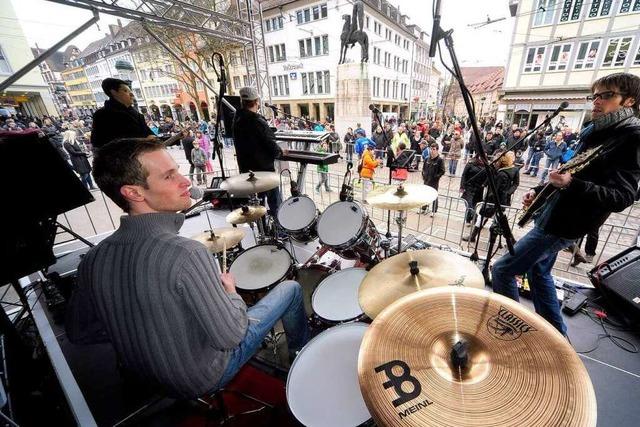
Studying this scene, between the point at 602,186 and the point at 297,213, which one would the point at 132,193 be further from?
the point at 602,186

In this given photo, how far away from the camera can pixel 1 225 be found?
6.71 feet

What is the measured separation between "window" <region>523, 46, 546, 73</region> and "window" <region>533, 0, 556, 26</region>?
1.48 meters

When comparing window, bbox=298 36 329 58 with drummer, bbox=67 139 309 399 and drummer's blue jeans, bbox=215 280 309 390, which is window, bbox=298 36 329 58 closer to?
drummer's blue jeans, bbox=215 280 309 390

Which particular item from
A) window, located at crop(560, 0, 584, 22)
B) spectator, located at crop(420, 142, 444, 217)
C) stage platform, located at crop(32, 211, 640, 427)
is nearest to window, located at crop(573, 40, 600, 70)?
window, located at crop(560, 0, 584, 22)

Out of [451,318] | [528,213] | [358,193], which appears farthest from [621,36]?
[451,318]

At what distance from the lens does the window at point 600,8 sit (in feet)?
51.2

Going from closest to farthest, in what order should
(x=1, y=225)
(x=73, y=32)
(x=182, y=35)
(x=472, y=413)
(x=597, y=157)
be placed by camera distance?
(x=472, y=413) < (x=597, y=157) < (x=1, y=225) < (x=73, y=32) < (x=182, y=35)

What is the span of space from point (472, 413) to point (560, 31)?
25314mm

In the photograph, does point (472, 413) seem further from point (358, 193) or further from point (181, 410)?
point (358, 193)

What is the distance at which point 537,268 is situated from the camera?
222 centimetres

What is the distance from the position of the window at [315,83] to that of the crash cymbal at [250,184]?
23.5 m

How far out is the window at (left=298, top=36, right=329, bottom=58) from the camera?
22.2 m

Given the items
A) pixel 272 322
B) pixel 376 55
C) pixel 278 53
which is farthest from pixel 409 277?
pixel 278 53

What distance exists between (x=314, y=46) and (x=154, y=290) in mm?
A: 26267
